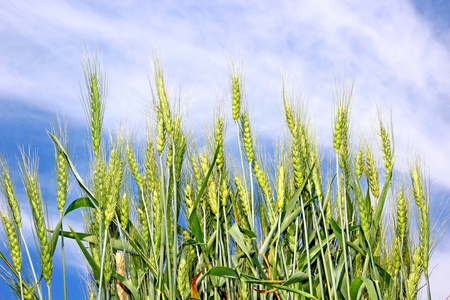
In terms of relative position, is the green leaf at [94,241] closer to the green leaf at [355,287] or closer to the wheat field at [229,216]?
the wheat field at [229,216]

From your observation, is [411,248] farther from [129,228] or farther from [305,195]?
[129,228]

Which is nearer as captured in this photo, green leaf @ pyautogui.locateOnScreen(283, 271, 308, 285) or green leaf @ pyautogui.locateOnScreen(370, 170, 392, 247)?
green leaf @ pyautogui.locateOnScreen(283, 271, 308, 285)

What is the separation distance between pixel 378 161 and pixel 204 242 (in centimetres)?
110

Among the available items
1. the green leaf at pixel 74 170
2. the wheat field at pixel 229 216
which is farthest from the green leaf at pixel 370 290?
the green leaf at pixel 74 170

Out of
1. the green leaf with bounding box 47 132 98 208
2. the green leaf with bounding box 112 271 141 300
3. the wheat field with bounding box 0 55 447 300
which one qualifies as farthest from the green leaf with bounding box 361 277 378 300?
the green leaf with bounding box 47 132 98 208

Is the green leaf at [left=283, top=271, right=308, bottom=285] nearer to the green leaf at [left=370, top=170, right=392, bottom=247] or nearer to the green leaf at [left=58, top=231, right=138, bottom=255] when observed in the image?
the green leaf at [left=370, top=170, right=392, bottom=247]

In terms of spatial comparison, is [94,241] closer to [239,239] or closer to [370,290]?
[239,239]

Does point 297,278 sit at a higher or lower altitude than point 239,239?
lower

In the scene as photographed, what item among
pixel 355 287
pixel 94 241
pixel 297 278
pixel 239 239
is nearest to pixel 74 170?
pixel 94 241

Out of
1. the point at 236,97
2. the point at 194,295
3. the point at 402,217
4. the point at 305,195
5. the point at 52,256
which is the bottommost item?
the point at 194,295

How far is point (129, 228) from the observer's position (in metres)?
2.52

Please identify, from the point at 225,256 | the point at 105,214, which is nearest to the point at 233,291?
the point at 225,256

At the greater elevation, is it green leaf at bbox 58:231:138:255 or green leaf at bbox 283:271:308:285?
green leaf at bbox 58:231:138:255

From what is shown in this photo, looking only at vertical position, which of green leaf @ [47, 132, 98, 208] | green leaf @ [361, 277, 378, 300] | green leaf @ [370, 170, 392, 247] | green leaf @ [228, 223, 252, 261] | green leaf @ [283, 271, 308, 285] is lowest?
green leaf @ [361, 277, 378, 300]
